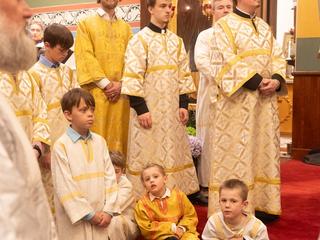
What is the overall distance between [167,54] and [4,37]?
234 cm

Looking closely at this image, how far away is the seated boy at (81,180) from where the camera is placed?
2693 millimetres

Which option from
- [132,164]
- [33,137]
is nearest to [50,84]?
[33,137]

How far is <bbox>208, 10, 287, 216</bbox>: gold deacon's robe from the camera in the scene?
3.22 meters

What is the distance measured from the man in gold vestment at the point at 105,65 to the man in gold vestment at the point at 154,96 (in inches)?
8.3

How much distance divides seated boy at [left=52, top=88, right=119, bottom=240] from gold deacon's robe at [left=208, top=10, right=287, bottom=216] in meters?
0.78

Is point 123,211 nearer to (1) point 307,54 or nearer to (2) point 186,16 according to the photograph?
(1) point 307,54

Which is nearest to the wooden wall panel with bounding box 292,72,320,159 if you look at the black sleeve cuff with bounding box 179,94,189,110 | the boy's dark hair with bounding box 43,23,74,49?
the black sleeve cuff with bounding box 179,94,189,110

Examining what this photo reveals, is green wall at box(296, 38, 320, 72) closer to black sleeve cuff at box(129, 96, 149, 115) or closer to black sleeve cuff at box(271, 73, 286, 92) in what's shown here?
black sleeve cuff at box(271, 73, 286, 92)

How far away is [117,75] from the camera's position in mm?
3727

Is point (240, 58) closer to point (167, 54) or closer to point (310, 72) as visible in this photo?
point (167, 54)

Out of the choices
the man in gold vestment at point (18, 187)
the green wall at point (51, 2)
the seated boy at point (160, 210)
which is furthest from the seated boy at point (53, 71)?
the green wall at point (51, 2)

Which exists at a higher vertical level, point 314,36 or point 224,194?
point 314,36

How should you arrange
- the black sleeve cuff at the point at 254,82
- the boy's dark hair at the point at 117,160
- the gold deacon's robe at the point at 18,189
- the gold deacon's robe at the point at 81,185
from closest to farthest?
the gold deacon's robe at the point at 18,189 → the gold deacon's robe at the point at 81,185 → the black sleeve cuff at the point at 254,82 → the boy's dark hair at the point at 117,160

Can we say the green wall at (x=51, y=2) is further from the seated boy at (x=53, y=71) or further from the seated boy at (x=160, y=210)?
the seated boy at (x=160, y=210)
